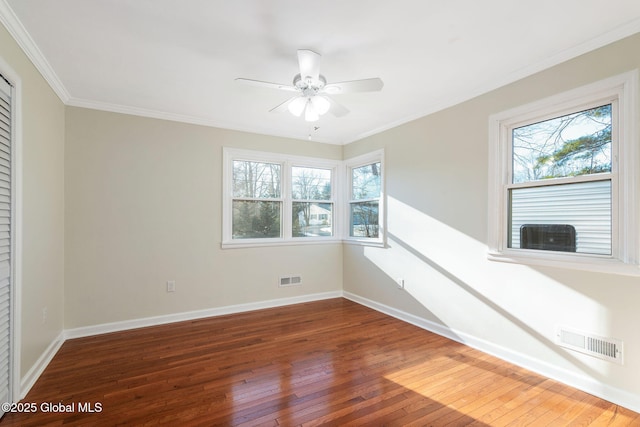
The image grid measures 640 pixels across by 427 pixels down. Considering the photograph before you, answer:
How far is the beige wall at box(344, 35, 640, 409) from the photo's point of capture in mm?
2152

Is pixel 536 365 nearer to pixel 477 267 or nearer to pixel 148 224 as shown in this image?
pixel 477 267

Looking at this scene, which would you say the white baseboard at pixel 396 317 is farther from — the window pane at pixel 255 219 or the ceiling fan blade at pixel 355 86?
the ceiling fan blade at pixel 355 86

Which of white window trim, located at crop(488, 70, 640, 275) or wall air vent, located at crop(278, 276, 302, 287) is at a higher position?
white window trim, located at crop(488, 70, 640, 275)

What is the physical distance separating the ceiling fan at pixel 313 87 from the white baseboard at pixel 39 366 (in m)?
2.70

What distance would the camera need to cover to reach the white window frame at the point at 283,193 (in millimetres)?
4078

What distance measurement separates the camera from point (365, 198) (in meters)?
4.63

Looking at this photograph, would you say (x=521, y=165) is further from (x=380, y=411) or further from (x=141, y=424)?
(x=141, y=424)

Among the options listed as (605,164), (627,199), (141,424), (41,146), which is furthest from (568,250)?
(41,146)

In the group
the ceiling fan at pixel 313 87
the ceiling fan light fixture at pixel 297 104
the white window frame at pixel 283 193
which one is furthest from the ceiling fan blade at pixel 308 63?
the white window frame at pixel 283 193

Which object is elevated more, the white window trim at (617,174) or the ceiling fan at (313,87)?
the ceiling fan at (313,87)

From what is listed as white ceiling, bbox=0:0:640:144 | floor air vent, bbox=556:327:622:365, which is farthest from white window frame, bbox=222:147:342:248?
floor air vent, bbox=556:327:622:365

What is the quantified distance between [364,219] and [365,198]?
12.7 inches

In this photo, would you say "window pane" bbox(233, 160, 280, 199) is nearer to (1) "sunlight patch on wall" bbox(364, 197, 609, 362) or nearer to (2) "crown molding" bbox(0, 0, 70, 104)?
(1) "sunlight patch on wall" bbox(364, 197, 609, 362)

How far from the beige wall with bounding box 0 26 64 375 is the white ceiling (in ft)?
0.66
